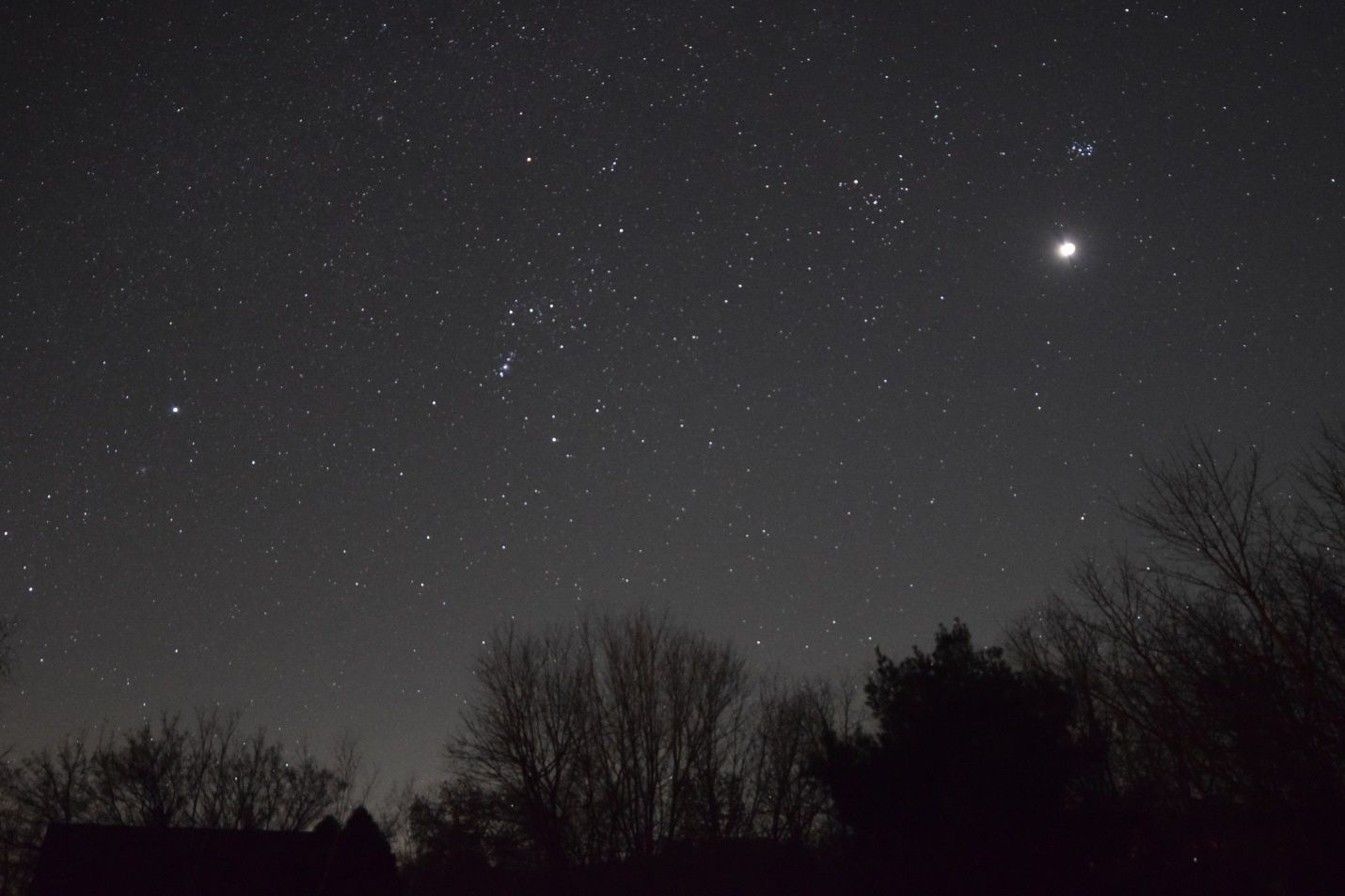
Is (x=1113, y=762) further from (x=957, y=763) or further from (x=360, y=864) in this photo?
(x=360, y=864)

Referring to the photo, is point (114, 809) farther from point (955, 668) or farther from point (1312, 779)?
point (1312, 779)

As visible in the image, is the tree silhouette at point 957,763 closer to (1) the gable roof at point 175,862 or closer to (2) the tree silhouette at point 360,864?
(2) the tree silhouette at point 360,864

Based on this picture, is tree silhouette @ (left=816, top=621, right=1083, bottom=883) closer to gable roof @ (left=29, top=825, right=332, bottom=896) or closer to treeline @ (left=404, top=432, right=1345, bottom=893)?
treeline @ (left=404, top=432, right=1345, bottom=893)

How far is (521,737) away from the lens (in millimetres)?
27031

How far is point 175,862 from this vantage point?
28.0 metres

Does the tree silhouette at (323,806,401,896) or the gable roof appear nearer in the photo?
the gable roof

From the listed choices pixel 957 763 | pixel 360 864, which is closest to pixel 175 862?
pixel 360 864

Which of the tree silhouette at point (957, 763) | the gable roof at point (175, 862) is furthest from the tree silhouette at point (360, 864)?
Result: the tree silhouette at point (957, 763)

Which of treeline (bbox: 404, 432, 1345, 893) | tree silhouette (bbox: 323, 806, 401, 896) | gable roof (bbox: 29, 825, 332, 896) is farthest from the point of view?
tree silhouette (bbox: 323, 806, 401, 896)

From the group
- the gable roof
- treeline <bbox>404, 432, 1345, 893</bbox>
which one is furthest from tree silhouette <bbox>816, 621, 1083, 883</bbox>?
the gable roof

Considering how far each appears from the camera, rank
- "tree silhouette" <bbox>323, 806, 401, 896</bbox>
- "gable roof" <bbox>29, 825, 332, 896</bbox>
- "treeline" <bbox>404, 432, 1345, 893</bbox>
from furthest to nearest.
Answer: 1. "tree silhouette" <bbox>323, 806, 401, 896</bbox>
2. "gable roof" <bbox>29, 825, 332, 896</bbox>
3. "treeline" <bbox>404, 432, 1345, 893</bbox>

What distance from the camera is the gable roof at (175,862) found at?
26828 millimetres

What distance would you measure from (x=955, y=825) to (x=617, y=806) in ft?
52.5

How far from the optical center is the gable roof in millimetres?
26828
